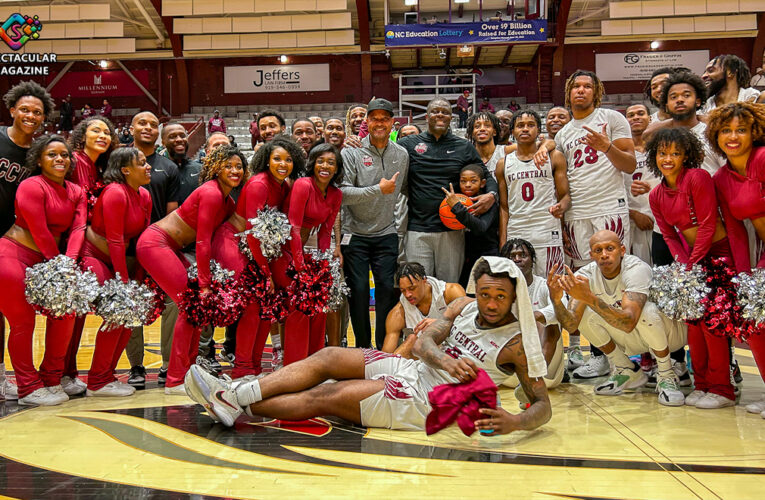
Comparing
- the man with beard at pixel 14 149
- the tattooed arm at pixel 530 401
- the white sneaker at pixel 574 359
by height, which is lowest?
the white sneaker at pixel 574 359

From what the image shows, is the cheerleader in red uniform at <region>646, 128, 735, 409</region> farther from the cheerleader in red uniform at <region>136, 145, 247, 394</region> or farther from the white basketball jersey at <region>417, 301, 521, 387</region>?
the cheerleader in red uniform at <region>136, 145, 247, 394</region>

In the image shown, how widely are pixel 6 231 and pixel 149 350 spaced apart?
2.47 meters

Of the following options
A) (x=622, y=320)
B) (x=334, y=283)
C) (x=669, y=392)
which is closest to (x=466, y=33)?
(x=334, y=283)

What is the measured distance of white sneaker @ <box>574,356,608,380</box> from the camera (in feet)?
17.8

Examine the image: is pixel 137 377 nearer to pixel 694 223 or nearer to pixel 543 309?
pixel 543 309

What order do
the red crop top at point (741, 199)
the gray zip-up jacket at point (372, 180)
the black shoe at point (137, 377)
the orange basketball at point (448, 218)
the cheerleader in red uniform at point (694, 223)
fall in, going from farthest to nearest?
1. the gray zip-up jacket at point (372, 180)
2. the orange basketball at point (448, 218)
3. the black shoe at point (137, 377)
4. the cheerleader in red uniform at point (694, 223)
5. the red crop top at point (741, 199)

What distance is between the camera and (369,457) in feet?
11.0

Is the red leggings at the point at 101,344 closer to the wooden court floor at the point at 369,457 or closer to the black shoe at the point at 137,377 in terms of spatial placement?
the black shoe at the point at 137,377

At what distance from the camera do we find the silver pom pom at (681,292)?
432 centimetres

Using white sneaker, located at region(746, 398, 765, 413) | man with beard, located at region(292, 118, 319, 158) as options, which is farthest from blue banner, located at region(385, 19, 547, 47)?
white sneaker, located at region(746, 398, 765, 413)

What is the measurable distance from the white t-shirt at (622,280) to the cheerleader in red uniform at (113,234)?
3421mm

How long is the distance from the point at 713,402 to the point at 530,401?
1.58 meters

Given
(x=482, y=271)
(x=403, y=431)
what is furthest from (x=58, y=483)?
(x=482, y=271)

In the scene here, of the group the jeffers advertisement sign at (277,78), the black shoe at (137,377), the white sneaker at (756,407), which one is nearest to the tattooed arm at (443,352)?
the white sneaker at (756,407)
